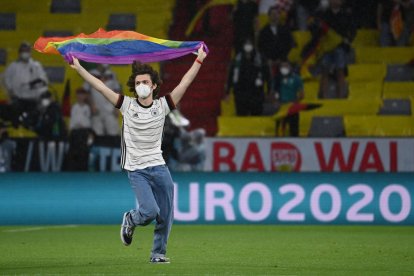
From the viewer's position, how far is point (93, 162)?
21.5 meters

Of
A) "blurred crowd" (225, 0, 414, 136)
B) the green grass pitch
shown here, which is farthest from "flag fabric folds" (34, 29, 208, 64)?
"blurred crowd" (225, 0, 414, 136)

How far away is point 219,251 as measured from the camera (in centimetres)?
1301

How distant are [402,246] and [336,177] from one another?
4465mm

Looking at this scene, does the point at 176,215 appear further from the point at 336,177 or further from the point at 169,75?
the point at 169,75

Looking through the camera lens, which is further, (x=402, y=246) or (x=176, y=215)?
(x=176, y=215)

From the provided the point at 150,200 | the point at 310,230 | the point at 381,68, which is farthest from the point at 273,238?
the point at 381,68

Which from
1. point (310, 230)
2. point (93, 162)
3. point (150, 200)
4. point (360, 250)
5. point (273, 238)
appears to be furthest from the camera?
point (93, 162)

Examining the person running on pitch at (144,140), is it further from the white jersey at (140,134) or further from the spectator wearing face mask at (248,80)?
the spectator wearing face mask at (248,80)

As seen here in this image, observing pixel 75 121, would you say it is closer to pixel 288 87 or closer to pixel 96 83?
pixel 288 87

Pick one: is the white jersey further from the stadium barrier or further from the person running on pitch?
the stadium barrier

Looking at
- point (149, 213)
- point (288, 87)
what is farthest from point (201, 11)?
point (149, 213)

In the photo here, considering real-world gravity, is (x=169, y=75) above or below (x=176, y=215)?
above

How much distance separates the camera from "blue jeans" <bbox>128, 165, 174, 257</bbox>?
1044 cm

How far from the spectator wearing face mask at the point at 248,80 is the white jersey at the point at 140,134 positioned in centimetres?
1171
